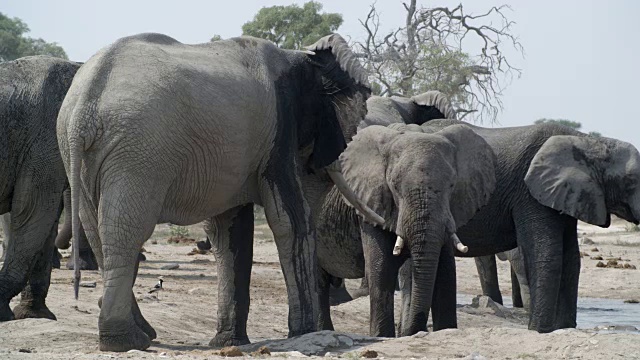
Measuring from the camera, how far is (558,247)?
38.0 feet

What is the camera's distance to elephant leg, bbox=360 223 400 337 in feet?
34.6

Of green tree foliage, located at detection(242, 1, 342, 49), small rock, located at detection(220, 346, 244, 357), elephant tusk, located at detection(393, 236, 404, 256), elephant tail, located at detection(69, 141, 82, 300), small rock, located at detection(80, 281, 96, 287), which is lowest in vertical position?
small rock, located at detection(220, 346, 244, 357)

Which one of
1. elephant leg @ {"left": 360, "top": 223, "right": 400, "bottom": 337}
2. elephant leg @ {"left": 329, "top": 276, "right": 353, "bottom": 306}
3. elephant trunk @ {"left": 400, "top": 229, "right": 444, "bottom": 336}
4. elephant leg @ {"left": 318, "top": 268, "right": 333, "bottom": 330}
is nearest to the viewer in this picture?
elephant trunk @ {"left": 400, "top": 229, "right": 444, "bottom": 336}

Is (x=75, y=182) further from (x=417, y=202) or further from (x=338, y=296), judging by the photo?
(x=338, y=296)

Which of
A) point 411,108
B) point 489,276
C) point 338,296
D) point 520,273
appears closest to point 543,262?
point 338,296

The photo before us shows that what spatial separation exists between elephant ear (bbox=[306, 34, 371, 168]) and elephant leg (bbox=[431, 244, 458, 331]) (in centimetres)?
132

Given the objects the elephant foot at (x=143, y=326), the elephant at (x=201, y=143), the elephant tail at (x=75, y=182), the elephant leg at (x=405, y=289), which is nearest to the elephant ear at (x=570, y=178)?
the elephant leg at (x=405, y=289)

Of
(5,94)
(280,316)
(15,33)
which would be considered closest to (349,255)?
(280,316)

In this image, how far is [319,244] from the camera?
12070mm

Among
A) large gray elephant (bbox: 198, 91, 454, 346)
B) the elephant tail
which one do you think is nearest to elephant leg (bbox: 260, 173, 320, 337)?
large gray elephant (bbox: 198, 91, 454, 346)

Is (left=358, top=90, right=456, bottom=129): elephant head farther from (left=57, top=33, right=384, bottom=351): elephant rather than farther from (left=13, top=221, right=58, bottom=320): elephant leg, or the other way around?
(left=13, top=221, right=58, bottom=320): elephant leg

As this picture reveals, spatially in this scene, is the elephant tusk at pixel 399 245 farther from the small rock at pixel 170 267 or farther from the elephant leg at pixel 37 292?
the small rock at pixel 170 267

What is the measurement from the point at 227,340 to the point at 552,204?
12.3 feet

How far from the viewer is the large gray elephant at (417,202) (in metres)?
9.99
